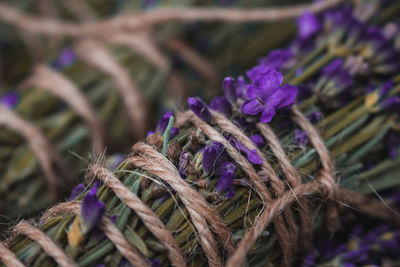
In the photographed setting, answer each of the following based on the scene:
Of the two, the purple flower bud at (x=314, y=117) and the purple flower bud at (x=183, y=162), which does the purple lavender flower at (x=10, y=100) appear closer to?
the purple flower bud at (x=183, y=162)

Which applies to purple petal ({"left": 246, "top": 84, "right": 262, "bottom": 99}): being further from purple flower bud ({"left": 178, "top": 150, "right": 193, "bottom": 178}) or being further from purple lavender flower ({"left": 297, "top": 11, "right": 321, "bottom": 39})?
purple lavender flower ({"left": 297, "top": 11, "right": 321, "bottom": 39})

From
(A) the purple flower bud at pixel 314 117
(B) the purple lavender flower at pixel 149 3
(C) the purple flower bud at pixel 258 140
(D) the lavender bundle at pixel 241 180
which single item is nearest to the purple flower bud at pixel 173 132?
(D) the lavender bundle at pixel 241 180

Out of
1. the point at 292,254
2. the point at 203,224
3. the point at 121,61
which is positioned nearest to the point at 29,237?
the point at 203,224

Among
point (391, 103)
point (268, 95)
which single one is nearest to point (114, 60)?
point (268, 95)

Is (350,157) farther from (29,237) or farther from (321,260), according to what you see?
(29,237)

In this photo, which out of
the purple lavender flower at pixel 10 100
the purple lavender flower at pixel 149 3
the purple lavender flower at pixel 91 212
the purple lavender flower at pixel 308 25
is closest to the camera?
the purple lavender flower at pixel 91 212

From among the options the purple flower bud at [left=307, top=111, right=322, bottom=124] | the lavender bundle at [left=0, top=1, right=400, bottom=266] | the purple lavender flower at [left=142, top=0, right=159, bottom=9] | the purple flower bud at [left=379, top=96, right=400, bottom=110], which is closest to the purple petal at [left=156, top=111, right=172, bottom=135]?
the lavender bundle at [left=0, top=1, right=400, bottom=266]

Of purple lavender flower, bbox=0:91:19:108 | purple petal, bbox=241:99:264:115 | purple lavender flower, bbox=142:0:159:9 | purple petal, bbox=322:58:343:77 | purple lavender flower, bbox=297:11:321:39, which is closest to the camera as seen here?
purple petal, bbox=241:99:264:115
